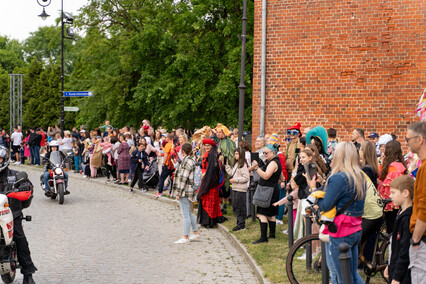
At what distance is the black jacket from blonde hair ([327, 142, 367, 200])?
1.80ft

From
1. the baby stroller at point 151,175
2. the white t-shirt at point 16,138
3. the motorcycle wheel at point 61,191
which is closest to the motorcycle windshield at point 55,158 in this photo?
the motorcycle wheel at point 61,191

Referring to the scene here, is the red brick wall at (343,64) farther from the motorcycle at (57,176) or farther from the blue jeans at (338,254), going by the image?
the blue jeans at (338,254)

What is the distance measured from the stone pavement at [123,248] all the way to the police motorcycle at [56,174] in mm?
381

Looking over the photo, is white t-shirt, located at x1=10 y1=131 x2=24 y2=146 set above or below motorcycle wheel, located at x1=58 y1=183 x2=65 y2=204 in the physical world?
above

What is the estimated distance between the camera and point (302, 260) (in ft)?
23.6

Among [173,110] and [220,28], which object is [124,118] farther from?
[220,28]

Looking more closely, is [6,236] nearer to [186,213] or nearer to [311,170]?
[311,170]

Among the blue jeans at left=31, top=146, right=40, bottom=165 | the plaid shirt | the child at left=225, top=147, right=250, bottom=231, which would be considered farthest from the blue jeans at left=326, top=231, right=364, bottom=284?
the blue jeans at left=31, top=146, right=40, bottom=165

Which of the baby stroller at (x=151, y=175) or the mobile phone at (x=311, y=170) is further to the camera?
the baby stroller at (x=151, y=175)

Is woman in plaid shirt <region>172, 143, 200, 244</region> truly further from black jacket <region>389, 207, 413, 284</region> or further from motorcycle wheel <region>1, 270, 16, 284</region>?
black jacket <region>389, 207, 413, 284</region>

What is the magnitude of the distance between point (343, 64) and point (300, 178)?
285 inches

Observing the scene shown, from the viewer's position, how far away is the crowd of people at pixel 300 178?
509 cm

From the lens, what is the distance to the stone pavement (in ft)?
26.8

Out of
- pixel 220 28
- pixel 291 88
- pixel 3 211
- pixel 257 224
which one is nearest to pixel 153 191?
pixel 291 88
